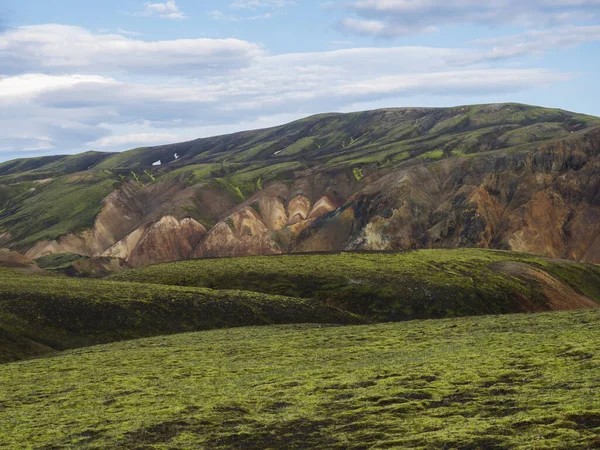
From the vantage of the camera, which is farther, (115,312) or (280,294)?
(280,294)

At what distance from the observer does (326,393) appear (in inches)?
1529

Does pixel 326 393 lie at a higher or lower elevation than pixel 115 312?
higher

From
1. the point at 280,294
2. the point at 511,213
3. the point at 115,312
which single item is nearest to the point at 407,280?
the point at 280,294

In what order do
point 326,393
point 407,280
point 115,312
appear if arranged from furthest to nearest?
point 407,280, point 115,312, point 326,393

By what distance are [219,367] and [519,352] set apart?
21234 mm

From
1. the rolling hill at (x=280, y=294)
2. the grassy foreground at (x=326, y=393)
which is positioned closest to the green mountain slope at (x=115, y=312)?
the rolling hill at (x=280, y=294)

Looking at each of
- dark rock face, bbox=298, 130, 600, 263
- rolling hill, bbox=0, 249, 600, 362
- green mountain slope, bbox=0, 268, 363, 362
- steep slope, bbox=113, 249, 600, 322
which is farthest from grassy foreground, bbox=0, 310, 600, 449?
dark rock face, bbox=298, 130, 600, 263

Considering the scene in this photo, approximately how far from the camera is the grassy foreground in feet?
94.9

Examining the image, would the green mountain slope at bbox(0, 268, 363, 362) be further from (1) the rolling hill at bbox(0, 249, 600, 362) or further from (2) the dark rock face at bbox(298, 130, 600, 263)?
(2) the dark rock face at bbox(298, 130, 600, 263)

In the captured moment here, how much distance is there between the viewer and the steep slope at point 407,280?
9694cm

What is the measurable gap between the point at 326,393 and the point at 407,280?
67.1 metres

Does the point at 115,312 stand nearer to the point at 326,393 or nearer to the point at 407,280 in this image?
the point at 407,280

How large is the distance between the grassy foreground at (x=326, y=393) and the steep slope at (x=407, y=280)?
3273cm

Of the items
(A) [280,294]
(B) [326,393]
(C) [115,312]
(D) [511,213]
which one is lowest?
(A) [280,294]
